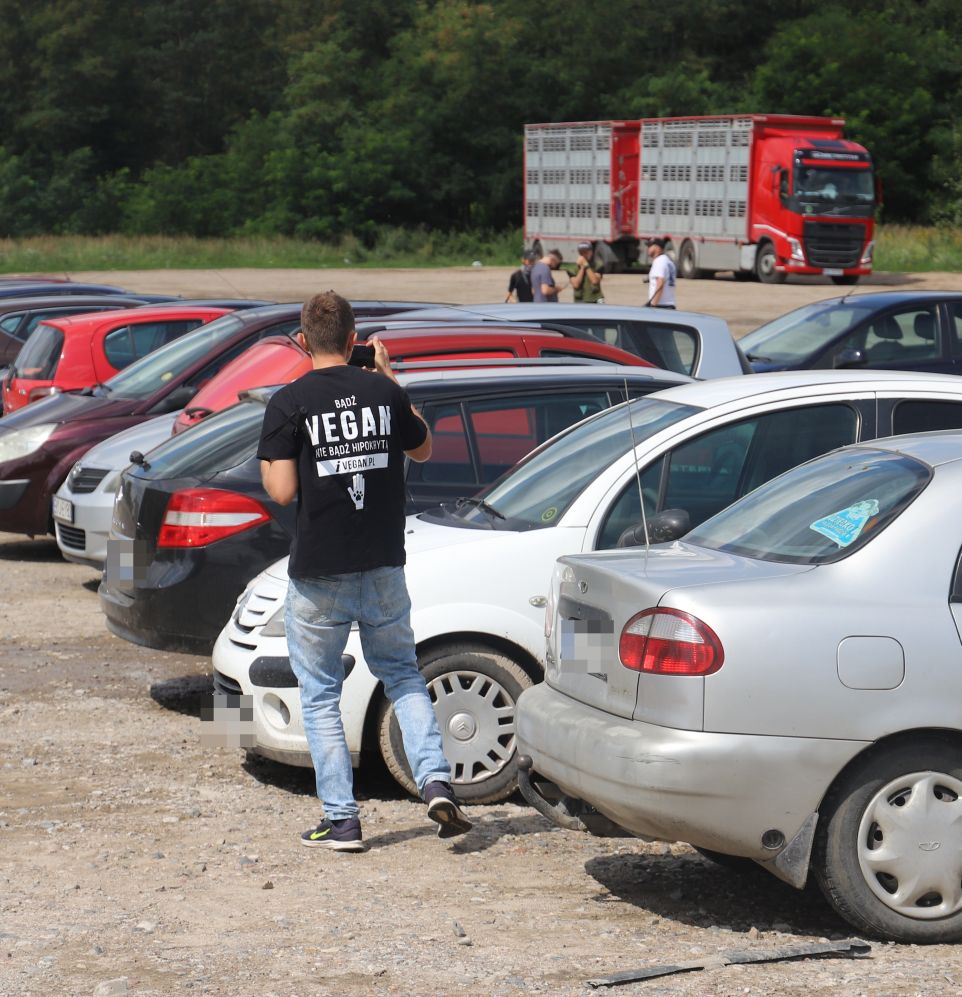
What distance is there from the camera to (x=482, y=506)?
661 cm

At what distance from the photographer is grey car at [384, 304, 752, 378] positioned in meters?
11.4

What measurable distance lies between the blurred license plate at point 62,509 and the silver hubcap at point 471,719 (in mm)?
4857

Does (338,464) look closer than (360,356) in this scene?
Yes

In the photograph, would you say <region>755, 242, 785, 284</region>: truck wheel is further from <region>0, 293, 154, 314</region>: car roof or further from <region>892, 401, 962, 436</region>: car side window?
<region>892, 401, 962, 436</region>: car side window

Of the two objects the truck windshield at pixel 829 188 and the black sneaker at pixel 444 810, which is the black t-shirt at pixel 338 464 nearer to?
the black sneaker at pixel 444 810

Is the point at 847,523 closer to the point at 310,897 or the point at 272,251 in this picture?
the point at 310,897

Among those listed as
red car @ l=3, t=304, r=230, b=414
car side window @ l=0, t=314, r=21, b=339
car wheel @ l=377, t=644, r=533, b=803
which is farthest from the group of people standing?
car wheel @ l=377, t=644, r=533, b=803

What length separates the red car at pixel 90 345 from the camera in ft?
44.1

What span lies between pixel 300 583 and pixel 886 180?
56.8 m

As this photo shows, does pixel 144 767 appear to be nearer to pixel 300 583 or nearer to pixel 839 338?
pixel 300 583

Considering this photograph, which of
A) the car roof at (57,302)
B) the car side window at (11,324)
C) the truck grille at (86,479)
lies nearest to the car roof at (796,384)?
the truck grille at (86,479)

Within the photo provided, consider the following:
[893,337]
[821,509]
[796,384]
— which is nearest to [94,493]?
[796,384]

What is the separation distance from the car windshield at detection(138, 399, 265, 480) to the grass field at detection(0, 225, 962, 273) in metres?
42.1

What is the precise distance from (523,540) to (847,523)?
62.7 inches
